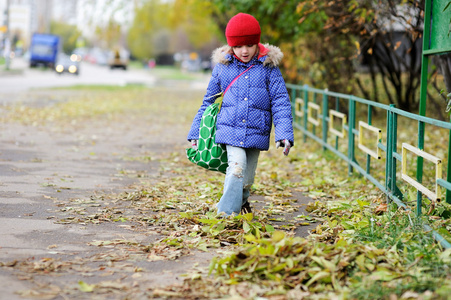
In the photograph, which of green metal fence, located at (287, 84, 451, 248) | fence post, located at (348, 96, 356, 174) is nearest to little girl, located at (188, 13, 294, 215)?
green metal fence, located at (287, 84, 451, 248)

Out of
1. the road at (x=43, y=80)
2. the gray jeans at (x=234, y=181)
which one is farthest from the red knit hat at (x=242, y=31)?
the road at (x=43, y=80)

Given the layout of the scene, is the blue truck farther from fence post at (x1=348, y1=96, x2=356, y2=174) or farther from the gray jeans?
the gray jeans

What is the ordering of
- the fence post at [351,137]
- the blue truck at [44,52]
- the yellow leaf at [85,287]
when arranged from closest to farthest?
the yellow leaf at [85,287]
the fence post at [351,137]
the blue truck at [44,52]

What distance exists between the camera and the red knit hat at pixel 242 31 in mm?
5133

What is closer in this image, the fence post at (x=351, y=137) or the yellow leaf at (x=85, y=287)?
the yellow leaf at (x=85, y=287)

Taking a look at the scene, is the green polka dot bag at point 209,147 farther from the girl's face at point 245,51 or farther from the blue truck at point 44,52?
the blue truck at point 44,52

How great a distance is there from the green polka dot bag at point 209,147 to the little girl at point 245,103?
0.20 feet


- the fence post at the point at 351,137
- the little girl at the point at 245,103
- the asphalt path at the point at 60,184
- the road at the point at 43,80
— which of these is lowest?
the road at the point at 43,80

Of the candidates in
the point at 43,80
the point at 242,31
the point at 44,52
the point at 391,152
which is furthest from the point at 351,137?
the point at 44,52

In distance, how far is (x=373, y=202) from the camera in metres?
6.47

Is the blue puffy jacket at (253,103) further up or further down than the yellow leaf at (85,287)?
further up

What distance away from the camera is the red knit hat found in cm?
513

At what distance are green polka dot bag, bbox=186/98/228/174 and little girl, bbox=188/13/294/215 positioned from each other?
6 cm

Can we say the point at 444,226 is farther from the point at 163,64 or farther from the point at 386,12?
the point at 163,64
